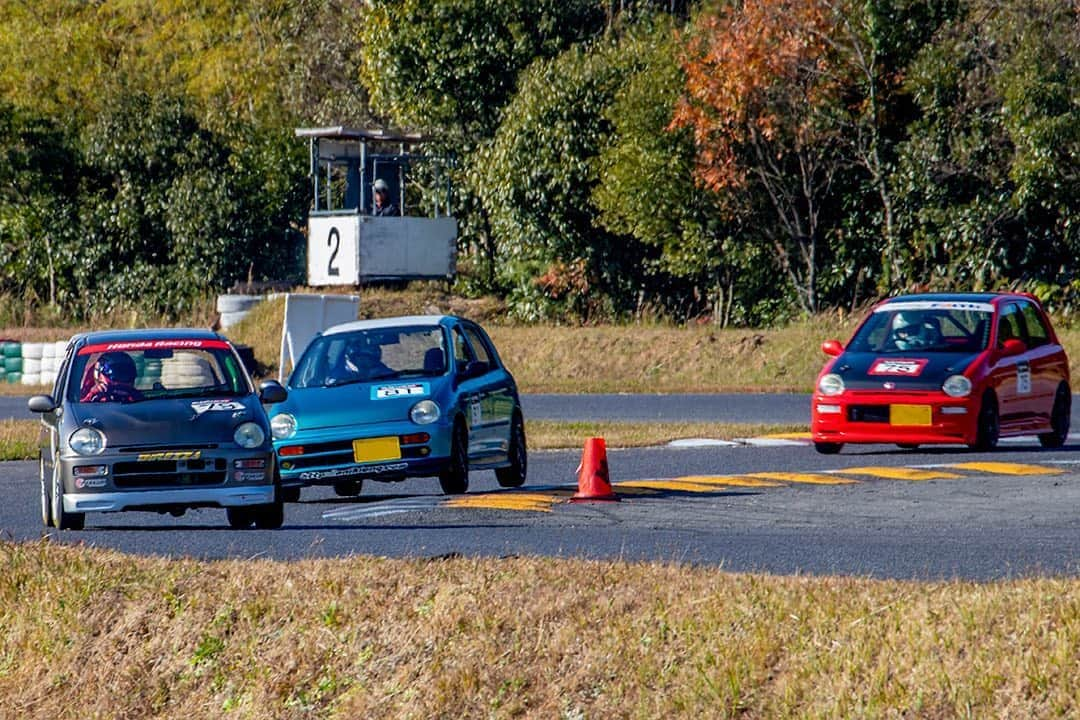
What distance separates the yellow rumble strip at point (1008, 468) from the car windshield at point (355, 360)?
16.0 ft

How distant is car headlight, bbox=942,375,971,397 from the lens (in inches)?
727

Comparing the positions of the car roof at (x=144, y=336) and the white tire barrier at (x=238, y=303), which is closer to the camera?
the car roof at (x=144, y=336)

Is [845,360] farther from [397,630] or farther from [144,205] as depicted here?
[144,205]

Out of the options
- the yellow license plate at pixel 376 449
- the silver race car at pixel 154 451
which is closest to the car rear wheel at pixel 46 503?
the silver race car at pixel 154 451

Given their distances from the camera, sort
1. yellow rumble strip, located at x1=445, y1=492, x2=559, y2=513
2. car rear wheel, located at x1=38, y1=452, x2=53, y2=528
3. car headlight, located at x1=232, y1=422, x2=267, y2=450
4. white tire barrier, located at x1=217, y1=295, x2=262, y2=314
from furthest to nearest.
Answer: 1. white tire barrier, located at x1=217, y1=295, x2=262, y2=314
2. yellow rumble strip, located at x1=445, y1=492, x2=559, y2=513
3. car rear wheel, located at x1=38, y1=452, x2=53, y2=528
4. car headlight, located at x1=232, y1=422, x2=267, y2=450

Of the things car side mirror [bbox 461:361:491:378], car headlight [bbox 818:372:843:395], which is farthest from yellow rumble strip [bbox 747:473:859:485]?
car side mirror [bbox 461:361:491:378]

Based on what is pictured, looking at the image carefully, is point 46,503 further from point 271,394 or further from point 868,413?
point 868,413

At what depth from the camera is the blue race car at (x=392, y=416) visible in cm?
1537

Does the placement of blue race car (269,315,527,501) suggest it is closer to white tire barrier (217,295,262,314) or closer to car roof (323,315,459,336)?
car roof (323,315,459,336)

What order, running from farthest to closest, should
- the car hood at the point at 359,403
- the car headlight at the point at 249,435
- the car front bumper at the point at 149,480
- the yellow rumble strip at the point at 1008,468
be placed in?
the yellow rumble strip at the point at 1008,468, the car hood at the point at 359,403, the car headlight at the point at 249,435, the car front bumper at the point at 149,480

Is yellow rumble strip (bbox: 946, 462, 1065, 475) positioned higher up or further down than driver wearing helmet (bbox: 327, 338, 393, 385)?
further down

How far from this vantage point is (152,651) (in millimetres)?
9898

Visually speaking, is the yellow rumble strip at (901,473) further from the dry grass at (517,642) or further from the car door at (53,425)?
the car door at (53,425)

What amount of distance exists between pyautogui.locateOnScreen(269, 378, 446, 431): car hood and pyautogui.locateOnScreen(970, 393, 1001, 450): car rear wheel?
223 inches
